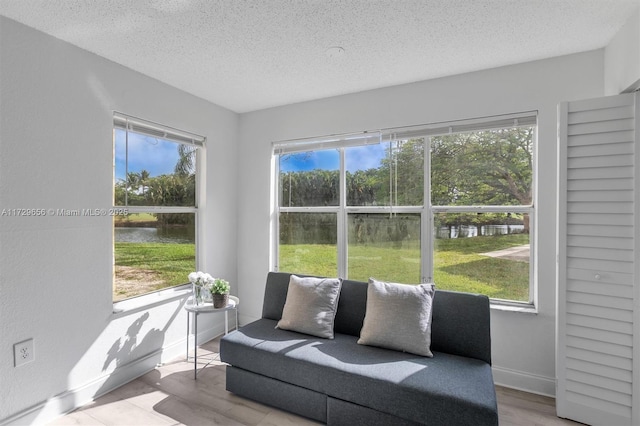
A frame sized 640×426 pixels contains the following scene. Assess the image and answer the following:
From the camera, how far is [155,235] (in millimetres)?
2934

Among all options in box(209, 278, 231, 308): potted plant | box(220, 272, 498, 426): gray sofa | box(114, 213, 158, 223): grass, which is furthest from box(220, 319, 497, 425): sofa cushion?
box(114, 213, 158, 223): grass

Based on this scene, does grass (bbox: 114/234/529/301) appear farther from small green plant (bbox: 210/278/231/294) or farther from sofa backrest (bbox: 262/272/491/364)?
small green plant (bbox: 210/278/231/294)

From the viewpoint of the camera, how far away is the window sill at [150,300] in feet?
8.47

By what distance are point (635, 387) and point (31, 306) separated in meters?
3.73

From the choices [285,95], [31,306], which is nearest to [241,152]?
[285,95]

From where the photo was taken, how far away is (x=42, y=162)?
82.1 inches

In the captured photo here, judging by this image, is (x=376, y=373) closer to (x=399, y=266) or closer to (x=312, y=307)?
(x=312, y=307)

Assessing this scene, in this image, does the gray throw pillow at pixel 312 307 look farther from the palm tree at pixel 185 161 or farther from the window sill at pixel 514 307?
the palm tree at pixel 185 161

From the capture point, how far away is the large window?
2621mm

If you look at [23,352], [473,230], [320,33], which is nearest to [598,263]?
[473,230]

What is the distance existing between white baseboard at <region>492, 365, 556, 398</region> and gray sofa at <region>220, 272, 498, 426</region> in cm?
62

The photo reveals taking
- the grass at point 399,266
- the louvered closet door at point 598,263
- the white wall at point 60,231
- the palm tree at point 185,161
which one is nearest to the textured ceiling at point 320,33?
the white wall at point 60,231

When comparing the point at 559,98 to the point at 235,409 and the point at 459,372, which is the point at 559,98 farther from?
the point at 235,409

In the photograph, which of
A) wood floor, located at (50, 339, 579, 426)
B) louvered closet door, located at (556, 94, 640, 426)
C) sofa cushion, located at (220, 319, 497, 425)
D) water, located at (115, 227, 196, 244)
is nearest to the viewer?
sofa cushion, located at (220, 319, 497, 425)
